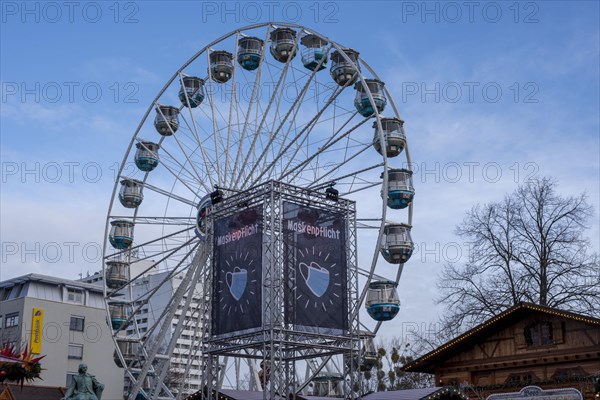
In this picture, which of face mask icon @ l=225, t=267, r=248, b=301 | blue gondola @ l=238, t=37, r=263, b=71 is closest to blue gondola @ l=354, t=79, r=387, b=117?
blue gondola @ l=238, t=37, r=263, b=71

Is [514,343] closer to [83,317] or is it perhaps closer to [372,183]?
[372,183]

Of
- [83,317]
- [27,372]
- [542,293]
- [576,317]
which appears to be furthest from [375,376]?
[27,372]

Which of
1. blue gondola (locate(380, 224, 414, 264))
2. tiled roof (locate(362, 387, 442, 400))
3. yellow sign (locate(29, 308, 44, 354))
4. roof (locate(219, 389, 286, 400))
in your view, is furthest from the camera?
yellow sign (locate(29, 308, 44, 354))

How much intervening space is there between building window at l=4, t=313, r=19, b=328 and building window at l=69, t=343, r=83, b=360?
494 cm

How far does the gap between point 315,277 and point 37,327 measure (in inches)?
1990

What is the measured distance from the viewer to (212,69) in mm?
37500

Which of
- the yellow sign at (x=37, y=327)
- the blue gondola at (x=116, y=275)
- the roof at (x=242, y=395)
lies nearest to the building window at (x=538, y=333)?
the roof at (x=242, y=395)

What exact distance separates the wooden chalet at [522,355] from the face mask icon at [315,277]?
799cm

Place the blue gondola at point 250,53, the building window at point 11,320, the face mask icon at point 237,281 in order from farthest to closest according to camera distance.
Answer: the building window at point 11,320 < the blue gondola at point 250,53 < the face mask icon at point 237,281

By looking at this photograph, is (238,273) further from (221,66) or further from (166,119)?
(166,119)

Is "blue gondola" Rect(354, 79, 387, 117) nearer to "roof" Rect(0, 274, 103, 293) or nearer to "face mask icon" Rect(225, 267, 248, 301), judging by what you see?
"face mask icon" Rect(225, 267, 248, 301)

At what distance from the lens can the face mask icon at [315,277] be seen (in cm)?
2541

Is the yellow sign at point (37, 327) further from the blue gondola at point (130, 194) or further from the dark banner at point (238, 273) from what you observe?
the dark banner at point (238, 273)

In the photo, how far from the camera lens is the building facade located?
70375mm
